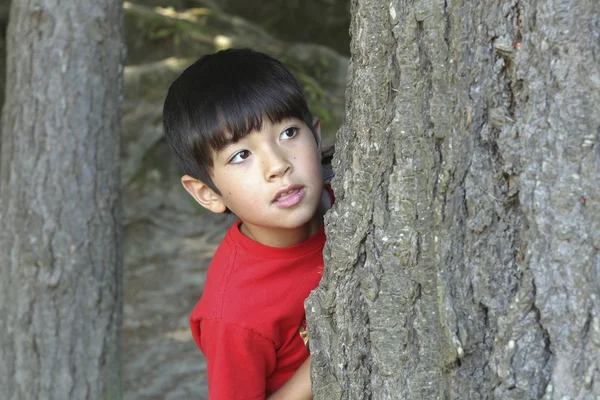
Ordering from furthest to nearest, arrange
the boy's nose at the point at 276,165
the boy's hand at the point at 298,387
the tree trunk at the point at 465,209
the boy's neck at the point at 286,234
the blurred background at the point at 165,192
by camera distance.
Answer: the blurred background at the point at 165,192, the boy's neck at the point at 286,234, the boy's hand at the point at 298,387, the boy's nose at the point at 276,165, the tree trunk at the point at 465,209

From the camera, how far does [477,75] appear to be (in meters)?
1.17

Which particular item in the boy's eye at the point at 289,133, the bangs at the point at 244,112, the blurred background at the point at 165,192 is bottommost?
the blurred background at the point at 165,192

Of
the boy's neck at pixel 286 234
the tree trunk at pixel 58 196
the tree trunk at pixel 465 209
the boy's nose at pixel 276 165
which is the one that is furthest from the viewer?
the tree trunk at pixel 58 196

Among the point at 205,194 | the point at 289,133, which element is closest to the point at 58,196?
the point at 205,194

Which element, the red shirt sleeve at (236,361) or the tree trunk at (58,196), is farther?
the tree trunk at (58,196)

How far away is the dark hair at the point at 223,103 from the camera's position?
1.72 m

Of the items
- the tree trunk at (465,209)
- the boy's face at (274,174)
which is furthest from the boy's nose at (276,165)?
the tree trunk at (465,209)

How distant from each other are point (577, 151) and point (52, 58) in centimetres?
268

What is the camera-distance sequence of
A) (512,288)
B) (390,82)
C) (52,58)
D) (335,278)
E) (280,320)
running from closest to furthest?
(512,288) < (390,82) < (335,278) < (280,320) < (52,58)

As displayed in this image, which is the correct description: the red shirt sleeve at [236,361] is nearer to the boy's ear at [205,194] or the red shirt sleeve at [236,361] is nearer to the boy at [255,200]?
the boy at [255,200]

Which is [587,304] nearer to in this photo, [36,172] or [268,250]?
[268,250]

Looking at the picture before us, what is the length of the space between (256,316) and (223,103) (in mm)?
526

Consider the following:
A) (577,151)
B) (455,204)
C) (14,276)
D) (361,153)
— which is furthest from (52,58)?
(577,151)

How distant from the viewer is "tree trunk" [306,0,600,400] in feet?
3.47
